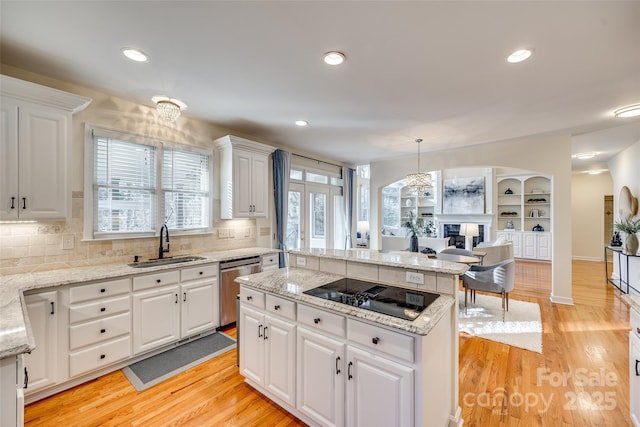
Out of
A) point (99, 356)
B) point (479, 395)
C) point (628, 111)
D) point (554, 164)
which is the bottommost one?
point (479, 395)

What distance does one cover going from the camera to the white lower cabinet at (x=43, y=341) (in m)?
2.12

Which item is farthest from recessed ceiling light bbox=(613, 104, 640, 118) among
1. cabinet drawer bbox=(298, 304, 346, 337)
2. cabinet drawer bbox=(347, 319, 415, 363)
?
cabinet drawer bbox=(298, 304, 346, 337)

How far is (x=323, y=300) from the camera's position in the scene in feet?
5.87

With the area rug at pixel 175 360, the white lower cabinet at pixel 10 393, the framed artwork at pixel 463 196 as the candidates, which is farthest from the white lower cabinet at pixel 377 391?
the framed artwork at pixel 463 196

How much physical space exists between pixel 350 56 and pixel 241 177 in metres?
2.35

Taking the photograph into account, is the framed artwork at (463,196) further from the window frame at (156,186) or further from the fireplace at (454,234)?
the window frame at (156,186)

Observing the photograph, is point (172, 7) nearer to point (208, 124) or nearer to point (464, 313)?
point (208, 124)

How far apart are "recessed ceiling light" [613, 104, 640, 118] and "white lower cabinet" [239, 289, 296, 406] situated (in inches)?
176

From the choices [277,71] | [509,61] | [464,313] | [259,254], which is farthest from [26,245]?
[464,313]

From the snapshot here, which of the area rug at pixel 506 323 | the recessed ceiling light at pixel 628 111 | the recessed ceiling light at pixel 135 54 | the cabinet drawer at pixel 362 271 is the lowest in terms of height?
the area rug at pixel 506 323

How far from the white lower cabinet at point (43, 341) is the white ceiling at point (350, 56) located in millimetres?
1963

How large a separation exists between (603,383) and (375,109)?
3.40m

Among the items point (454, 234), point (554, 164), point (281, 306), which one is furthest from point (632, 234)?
point (281, 306)

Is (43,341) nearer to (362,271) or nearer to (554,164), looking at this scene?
(362,271)
